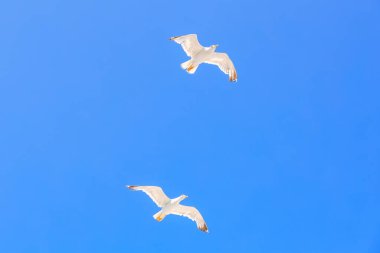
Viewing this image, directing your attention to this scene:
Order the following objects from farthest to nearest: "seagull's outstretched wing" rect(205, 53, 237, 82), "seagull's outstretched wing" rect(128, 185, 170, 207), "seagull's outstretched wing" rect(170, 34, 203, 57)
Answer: "seagull's outstretched wing" rect(128, 185, 170, 207) → "seagull's outstretched wing" rect(205, 53, 237, 82) → "seagull's outstretched wing" rect(170, 34, 203, 57)

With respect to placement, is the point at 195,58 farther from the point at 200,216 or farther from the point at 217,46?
the point at 200,216

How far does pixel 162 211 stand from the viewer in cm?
2145

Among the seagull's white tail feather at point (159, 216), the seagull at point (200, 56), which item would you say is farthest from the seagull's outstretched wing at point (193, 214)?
the seagull at point (200, 56)

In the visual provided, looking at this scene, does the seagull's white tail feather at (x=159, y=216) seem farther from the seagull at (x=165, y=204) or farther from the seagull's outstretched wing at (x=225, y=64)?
the seagull's outstretched wing at (x=225, y=64)

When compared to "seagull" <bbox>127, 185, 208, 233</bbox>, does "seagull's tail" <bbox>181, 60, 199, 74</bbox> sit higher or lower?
higher

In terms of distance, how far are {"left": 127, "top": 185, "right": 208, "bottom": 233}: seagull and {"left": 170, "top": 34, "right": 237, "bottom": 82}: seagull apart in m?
3.83

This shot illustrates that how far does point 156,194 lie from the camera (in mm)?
21250

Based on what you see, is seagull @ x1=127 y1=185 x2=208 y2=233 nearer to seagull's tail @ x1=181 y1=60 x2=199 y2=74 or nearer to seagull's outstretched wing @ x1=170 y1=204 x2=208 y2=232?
seagull's outstretched wing @ x1=170 y1=204 x2=208 y2=232

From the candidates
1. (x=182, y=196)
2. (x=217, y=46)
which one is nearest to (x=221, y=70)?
(x=217, y=46)

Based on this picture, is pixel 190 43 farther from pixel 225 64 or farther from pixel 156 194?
pixel 156 194

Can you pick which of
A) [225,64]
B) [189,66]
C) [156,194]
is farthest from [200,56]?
[156,194]

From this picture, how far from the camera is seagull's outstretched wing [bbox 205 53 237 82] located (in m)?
20.6

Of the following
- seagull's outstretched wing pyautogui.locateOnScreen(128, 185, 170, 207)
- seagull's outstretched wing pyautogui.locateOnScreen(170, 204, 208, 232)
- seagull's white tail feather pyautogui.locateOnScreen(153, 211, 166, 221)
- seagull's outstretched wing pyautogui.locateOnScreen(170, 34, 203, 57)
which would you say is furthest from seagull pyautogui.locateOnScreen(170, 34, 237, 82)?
seagull's white tail feather pyautogui.locateOnScreen(153, 211, 166, 221)

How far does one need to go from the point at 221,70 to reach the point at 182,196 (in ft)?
13.2
